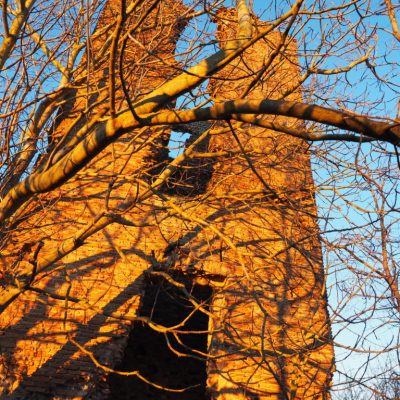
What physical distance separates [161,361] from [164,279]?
2.91 meters

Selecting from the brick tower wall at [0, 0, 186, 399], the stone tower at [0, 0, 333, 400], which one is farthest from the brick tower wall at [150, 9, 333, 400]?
the brick tower wall at [0, 0, 186, 399]

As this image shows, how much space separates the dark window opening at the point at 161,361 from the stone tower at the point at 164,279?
0.22 ft

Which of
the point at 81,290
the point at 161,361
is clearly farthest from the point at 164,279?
the point at 161,361

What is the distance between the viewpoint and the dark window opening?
7.26 metres

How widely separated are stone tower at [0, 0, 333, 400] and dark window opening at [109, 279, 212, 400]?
67 mm

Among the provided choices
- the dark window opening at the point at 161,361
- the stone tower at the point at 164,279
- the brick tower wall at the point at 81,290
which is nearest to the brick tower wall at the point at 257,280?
the stone tower at the point at 164,279

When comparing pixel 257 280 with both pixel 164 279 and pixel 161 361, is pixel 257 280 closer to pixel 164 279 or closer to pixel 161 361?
pixel 164 279

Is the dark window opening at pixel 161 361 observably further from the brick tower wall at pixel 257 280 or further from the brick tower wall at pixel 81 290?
the brick tower wall at pixel 81 290

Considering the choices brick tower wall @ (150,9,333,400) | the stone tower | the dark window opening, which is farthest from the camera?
the dark window opening

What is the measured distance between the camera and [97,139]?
2.57 m

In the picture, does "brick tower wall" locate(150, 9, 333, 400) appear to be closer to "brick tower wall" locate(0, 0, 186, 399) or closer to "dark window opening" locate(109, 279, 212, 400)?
"brick tower wall" locate(0, 0, 186, 399)

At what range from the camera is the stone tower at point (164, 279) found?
4.23 metres

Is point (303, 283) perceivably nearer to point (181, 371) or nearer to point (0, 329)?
point (181, 371)

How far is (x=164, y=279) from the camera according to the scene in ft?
18.4
